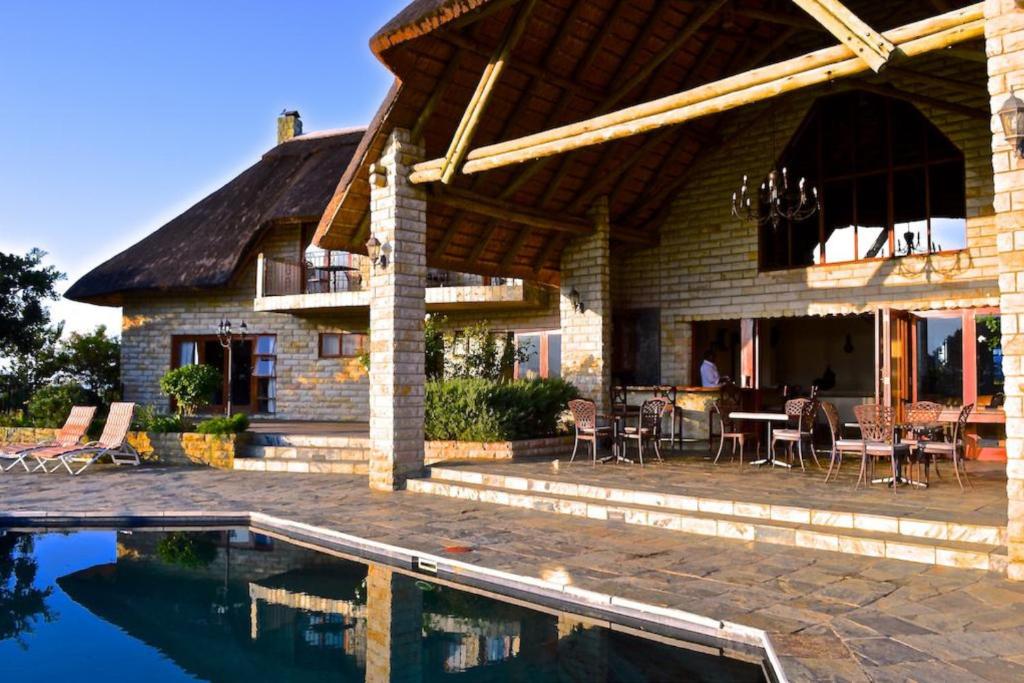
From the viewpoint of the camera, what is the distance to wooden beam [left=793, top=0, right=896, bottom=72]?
5.57 meters

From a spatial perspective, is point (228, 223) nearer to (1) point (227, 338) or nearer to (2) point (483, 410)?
(1) point (227, 338)

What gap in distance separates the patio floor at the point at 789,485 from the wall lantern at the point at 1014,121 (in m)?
2.63

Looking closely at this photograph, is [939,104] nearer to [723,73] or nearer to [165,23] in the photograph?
[723,73]

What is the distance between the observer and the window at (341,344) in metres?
18.2

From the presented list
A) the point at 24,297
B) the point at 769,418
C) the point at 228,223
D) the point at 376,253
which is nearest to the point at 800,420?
the point at 769,418

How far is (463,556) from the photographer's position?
5645 mm

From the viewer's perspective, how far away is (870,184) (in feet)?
37.4

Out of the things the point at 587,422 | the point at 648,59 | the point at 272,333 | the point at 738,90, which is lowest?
the point at 587,422

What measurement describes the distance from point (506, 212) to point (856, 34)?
5.71 metres

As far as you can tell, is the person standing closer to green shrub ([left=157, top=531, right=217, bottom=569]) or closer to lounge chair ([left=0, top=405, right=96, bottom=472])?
green shrub ([left=157, top=531, right=217, bottom=569])

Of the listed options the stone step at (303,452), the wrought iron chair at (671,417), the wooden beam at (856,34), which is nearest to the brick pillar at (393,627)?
the wooden beam at (856,34)

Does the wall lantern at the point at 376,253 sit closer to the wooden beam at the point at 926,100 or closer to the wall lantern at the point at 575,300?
the wall lantern at the point at 575,300

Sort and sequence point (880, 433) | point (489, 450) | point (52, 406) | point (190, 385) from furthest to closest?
point (190, 385)
point (52, 406)
point (489, 450)
point (880, 433)

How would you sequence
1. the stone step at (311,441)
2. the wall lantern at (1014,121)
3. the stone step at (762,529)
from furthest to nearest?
the stone step at (311,441) → the stone step at (762,529) → the wall lantern at (1014,121)
